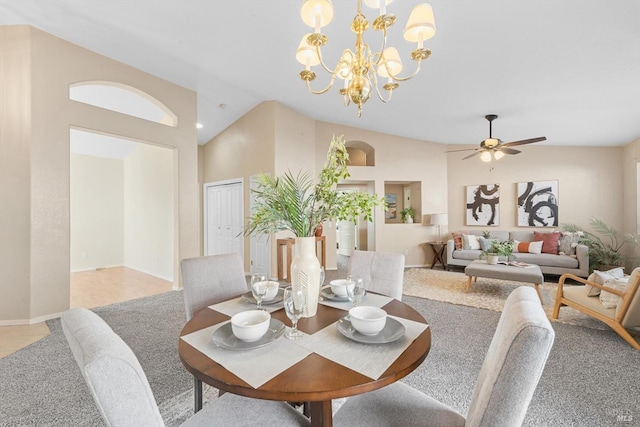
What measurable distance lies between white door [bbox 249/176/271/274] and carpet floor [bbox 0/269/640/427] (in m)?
1.92

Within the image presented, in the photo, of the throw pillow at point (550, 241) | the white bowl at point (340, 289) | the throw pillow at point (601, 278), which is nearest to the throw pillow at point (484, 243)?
the throw pillow at point (550, 241)

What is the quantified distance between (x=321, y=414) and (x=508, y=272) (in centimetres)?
389

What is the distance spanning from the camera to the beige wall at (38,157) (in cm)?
295

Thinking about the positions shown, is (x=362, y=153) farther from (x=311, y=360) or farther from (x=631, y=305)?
(x=311, y=360)

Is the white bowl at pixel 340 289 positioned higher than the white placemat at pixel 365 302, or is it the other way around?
the white bowl at pixel 340 289

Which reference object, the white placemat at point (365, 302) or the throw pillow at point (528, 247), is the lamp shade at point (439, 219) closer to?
the throw pillow at point (528, 247)

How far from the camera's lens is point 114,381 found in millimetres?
622

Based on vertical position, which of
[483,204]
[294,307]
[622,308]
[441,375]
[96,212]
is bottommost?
[441,375]

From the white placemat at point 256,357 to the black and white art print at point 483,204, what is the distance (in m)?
6.20

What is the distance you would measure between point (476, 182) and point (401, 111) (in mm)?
2864

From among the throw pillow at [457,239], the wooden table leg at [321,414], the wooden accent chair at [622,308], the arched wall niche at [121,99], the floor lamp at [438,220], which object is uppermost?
the arched wall niche at [121,99]

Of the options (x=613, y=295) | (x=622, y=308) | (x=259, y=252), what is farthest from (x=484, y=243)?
(x=259, y=252)

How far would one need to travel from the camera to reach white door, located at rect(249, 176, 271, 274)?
4898 mm

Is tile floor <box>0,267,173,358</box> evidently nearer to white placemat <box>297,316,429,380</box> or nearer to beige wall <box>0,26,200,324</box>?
beige wall <box>0,26,200,324</box>
